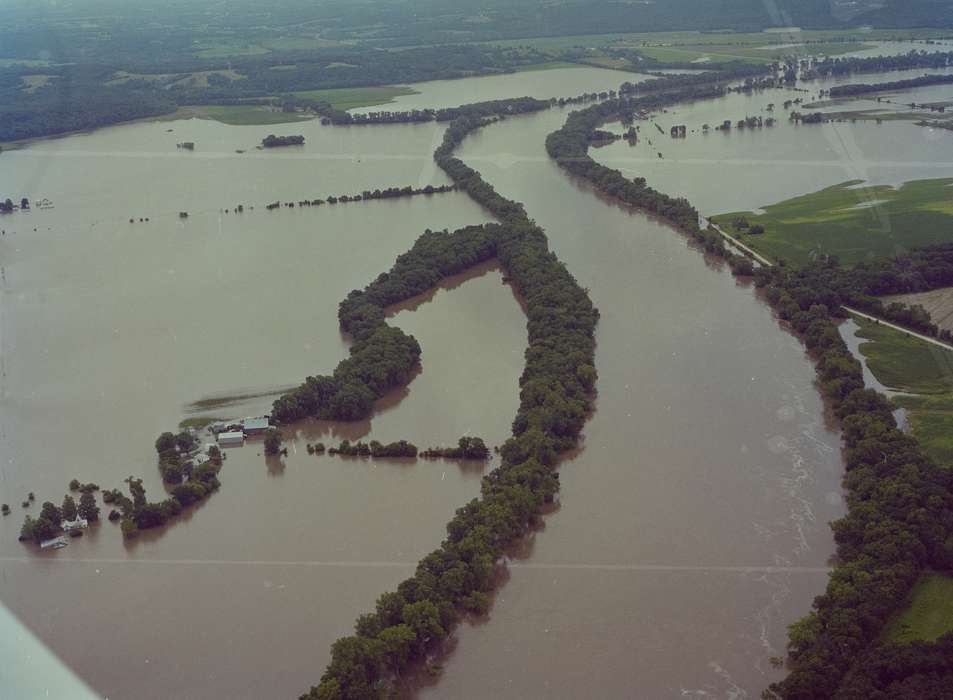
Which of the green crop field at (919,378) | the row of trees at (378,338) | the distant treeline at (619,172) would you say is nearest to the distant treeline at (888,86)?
the distant treeline at (619,172)

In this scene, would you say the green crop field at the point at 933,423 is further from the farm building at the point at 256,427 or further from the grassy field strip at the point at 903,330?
the farm building at the point at 256,427

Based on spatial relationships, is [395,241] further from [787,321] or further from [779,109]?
[779,109]

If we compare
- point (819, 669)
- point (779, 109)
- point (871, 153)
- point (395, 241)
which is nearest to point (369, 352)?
point (395, 241)

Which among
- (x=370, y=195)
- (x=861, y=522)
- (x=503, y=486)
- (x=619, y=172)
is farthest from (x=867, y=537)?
(x=370, y=195)

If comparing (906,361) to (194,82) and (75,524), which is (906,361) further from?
(194,82)

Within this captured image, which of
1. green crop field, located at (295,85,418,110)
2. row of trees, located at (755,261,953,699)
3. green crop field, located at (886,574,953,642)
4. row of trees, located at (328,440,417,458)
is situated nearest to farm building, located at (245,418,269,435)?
row of trees, located at (328,440,417,458)
